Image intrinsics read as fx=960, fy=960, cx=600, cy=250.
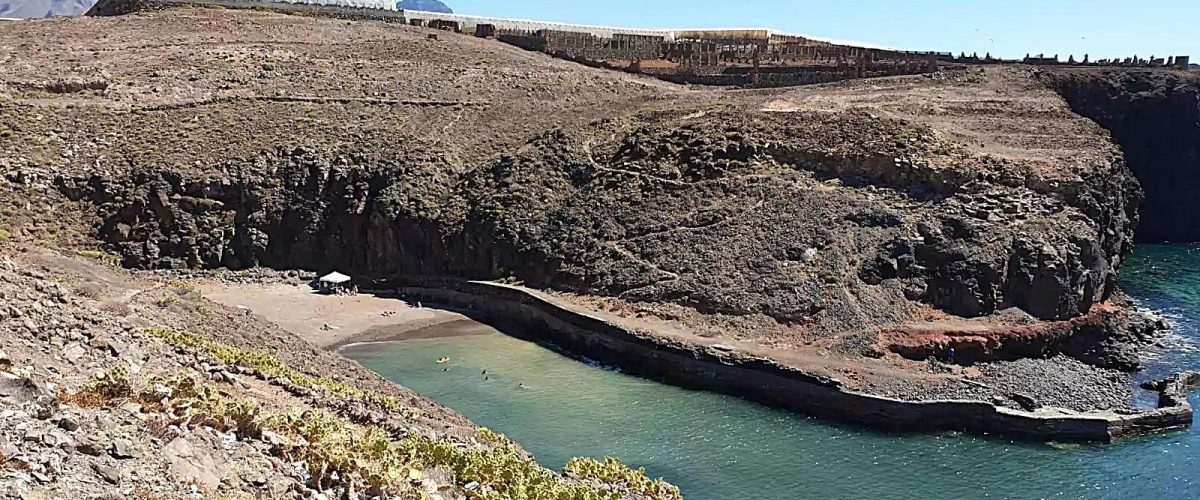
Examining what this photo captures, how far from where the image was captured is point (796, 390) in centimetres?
3297

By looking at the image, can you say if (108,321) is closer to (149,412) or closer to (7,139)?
(149,412)

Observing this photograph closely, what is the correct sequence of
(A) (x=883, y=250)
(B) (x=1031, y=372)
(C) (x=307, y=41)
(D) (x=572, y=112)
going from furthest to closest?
(C) (x=307, y=41), (D) (x=572, y=112), (A) (x=883, y=250), (B) (x=1031, y=372)

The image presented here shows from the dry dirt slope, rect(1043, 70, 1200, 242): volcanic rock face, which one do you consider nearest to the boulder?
the dry dirt slope

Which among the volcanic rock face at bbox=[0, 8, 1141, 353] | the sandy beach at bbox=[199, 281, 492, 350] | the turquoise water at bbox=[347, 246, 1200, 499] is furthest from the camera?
the sandy beach at bbox=[199, 281, 492, 350]

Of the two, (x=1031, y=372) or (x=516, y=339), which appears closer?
(x=1031, y=372)

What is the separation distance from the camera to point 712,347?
116ft

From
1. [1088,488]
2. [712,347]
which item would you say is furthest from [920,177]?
[1088,488]

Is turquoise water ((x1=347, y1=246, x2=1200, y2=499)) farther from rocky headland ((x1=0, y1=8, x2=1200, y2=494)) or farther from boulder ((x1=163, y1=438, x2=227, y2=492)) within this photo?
boulder ((x1=163, y1=438, x2=227, y2=492))

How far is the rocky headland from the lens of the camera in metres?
37.7

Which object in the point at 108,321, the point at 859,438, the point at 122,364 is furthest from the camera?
the point at 859,438

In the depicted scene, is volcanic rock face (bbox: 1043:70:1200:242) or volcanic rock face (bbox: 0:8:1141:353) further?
volcanic rock face (bbox: 1043:70:1200:242)

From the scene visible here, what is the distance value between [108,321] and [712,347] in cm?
Answer: 2112

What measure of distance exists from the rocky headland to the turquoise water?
8.39ft

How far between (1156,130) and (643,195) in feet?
157
